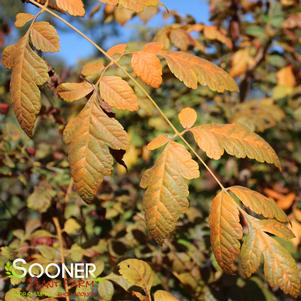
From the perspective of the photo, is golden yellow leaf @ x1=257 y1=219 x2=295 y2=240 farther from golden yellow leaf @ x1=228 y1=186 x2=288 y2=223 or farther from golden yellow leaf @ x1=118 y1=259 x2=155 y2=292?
golden yellow leaf @ x1=118 y1=259 x2=155 y2=292

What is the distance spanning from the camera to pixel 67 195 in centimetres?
174

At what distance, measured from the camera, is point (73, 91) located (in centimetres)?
107

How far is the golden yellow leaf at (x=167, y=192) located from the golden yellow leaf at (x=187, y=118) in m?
0.18

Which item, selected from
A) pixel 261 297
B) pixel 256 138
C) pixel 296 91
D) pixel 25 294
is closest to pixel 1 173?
pixel 25 294

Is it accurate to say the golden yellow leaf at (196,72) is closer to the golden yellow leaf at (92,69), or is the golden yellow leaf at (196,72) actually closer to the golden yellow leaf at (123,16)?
the golden yellow leaf at (92,69)

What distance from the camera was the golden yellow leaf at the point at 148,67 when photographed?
1.05 meters

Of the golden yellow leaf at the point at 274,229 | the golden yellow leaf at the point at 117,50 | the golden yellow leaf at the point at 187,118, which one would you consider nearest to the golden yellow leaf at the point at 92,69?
the golden yellow leaf at the point at 117,50

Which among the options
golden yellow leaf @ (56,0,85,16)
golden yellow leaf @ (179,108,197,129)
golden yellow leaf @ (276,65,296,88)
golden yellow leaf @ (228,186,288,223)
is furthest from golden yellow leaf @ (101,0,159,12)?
golden yellow leaf @ (276,65,296,88)

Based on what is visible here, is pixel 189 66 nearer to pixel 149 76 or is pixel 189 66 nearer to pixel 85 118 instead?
pixel 149 76

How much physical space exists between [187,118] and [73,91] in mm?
339

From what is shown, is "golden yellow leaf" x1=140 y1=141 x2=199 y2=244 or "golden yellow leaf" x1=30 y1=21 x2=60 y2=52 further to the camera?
"golden yellow leaf" x1=30 y1=21 x2=60 y2=52

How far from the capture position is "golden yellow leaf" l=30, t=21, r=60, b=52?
3.42 ft

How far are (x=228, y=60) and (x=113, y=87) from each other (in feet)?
4.93

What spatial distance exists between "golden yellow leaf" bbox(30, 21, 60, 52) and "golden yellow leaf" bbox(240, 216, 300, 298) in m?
0.69
